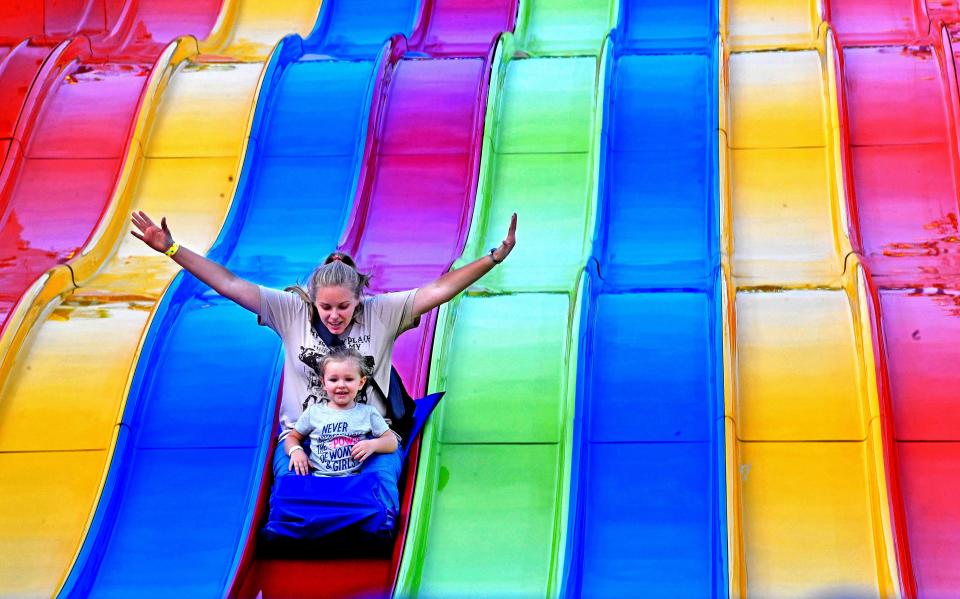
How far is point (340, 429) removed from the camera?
5891 mm

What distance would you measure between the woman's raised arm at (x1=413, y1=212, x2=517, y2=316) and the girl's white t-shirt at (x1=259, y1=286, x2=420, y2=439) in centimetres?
6

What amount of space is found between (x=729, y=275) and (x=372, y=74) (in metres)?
2.96

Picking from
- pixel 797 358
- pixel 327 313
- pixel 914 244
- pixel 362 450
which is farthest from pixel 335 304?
pixel 914 244

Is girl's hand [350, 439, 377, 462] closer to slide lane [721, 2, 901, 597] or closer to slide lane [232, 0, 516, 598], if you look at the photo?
slide lane [232, 0, 516, 598]

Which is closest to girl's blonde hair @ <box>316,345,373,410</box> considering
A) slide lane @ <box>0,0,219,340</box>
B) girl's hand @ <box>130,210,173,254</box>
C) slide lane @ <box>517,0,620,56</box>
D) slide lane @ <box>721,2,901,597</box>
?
girl's hand @ <box>130,210,173,254</box>

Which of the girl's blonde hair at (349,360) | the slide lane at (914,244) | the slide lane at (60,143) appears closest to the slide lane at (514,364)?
the girl's blonde hair at (349,360)

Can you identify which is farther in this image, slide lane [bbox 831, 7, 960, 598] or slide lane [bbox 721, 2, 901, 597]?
slide lane [bbox 831, 7, 960, 598]

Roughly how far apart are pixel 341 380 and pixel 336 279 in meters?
0.44

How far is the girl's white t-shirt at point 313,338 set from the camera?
241 inches

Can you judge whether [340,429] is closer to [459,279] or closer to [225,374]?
[459,279]

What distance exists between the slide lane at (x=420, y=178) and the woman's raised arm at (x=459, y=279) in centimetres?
57

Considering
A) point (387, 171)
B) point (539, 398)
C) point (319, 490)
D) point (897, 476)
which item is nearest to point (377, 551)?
point (319, 490)

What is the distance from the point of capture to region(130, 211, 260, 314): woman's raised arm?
5.92 meters

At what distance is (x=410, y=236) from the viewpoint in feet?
25.5
